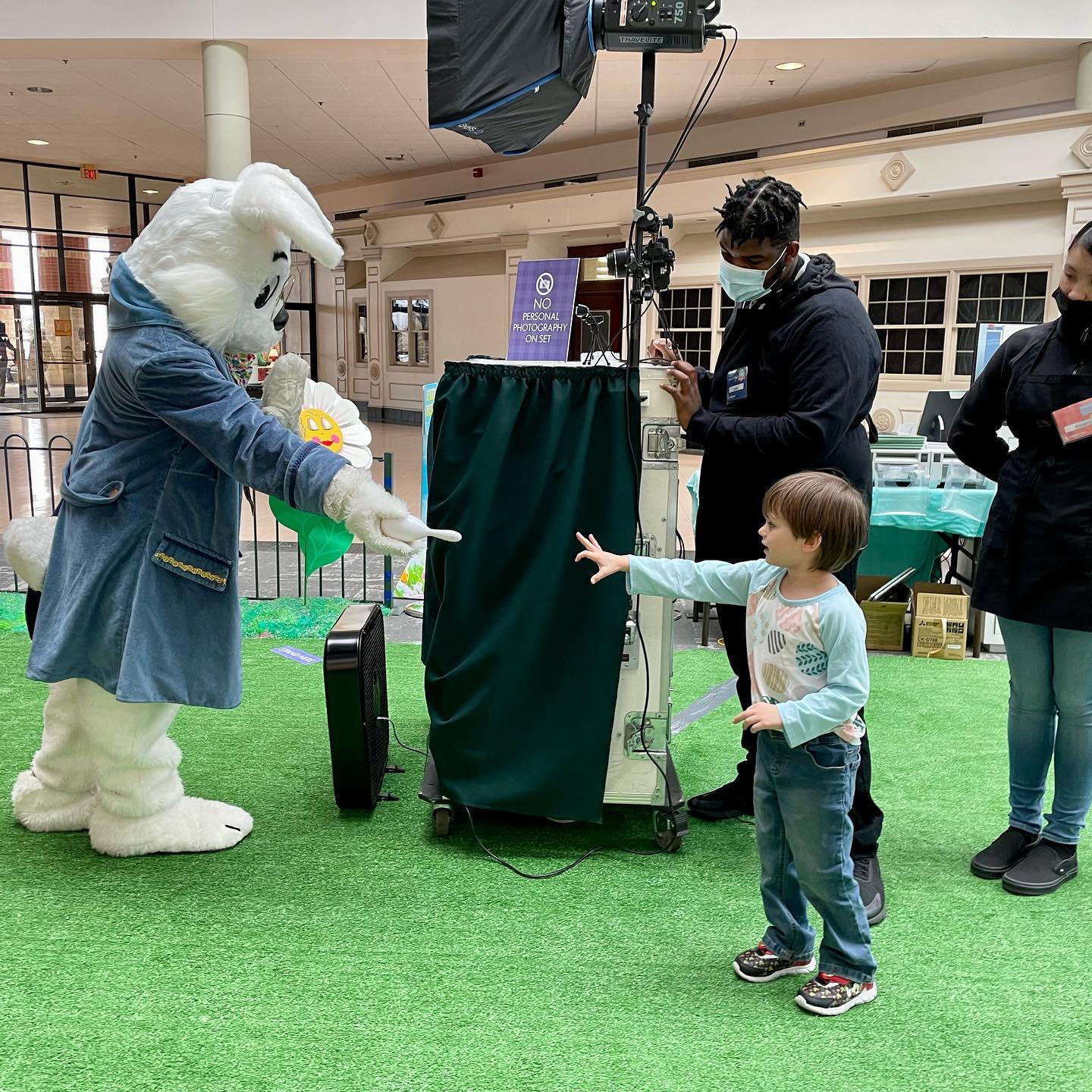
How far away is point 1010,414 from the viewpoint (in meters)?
2.39

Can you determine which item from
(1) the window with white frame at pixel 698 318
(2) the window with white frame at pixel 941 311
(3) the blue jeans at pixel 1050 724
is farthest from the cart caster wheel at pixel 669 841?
(1) the window with white frame at pixel 698 318

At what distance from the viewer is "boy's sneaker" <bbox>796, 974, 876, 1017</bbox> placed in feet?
6.08

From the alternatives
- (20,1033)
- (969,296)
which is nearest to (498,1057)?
(20,1033)

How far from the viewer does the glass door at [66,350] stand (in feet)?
59.4

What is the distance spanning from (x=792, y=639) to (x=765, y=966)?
0.76 meters

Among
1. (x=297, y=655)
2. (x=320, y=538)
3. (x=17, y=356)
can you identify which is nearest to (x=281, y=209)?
(x=320, y=538)

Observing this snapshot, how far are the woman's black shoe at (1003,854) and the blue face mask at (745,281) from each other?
1.63m

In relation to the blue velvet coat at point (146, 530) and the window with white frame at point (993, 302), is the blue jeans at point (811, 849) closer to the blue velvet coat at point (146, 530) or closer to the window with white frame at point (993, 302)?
the blue velvet coat at point (146, 530)

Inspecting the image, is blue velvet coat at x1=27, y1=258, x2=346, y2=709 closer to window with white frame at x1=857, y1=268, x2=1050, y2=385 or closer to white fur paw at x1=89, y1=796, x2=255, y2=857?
white fur paw at x1=89, y1=796, x2=255, y2=857

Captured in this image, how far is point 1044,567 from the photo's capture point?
7.52 ft

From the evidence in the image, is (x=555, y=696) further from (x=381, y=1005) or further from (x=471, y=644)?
(x=381, y=1005)

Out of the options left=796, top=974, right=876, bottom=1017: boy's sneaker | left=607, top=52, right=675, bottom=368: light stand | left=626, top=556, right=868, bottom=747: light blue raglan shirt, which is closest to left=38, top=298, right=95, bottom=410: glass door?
left=607, top=52, right=675, bottom=368: light stand

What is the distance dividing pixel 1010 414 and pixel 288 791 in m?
2.41

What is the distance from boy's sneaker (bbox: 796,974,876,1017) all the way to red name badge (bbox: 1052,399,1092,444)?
1379 millimetres
